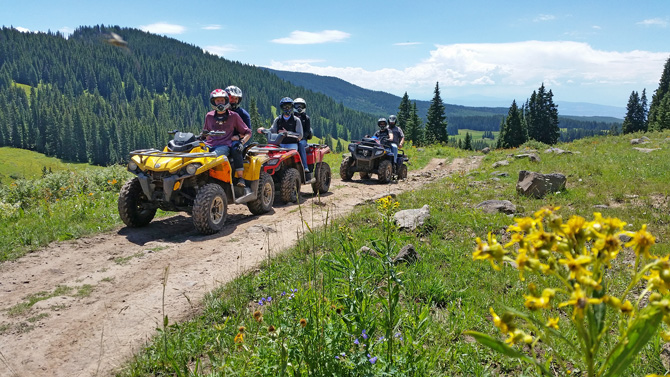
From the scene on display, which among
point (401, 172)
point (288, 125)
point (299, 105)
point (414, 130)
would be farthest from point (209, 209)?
point (414, 130)

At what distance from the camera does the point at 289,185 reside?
37.8 feet

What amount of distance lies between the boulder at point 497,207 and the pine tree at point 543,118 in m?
64.5

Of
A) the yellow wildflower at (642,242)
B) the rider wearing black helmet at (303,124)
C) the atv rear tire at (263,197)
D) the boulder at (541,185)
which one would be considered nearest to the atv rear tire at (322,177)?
the rider wearing black helmet at (303,124)

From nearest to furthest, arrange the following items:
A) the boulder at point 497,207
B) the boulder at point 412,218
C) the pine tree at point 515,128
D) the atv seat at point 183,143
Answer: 1. the boulder at point 412,218
2. the atv seat at point 183,143
3. the boulder at point 497,207
4. the pine tree at point 515,128

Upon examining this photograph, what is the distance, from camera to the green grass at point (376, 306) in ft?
9.39

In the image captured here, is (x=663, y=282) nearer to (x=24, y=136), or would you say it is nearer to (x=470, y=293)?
(x=470, y=293)

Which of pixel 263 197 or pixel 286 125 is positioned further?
pixel 286 125

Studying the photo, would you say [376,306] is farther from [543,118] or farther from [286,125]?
[543,118]

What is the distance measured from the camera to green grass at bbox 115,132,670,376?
2.86 m


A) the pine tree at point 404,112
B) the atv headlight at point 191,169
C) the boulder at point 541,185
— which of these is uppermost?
the pine tree at point 404,112

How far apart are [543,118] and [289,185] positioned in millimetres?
66709

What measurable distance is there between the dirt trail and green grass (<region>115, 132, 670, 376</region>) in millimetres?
557

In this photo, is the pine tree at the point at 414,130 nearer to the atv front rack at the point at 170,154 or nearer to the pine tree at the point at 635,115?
the pine tree at the point at 635,115

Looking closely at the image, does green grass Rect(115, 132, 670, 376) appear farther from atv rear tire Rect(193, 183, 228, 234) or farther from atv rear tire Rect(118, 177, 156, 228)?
atv rear tire Rect(118, 177, 156, 228)
